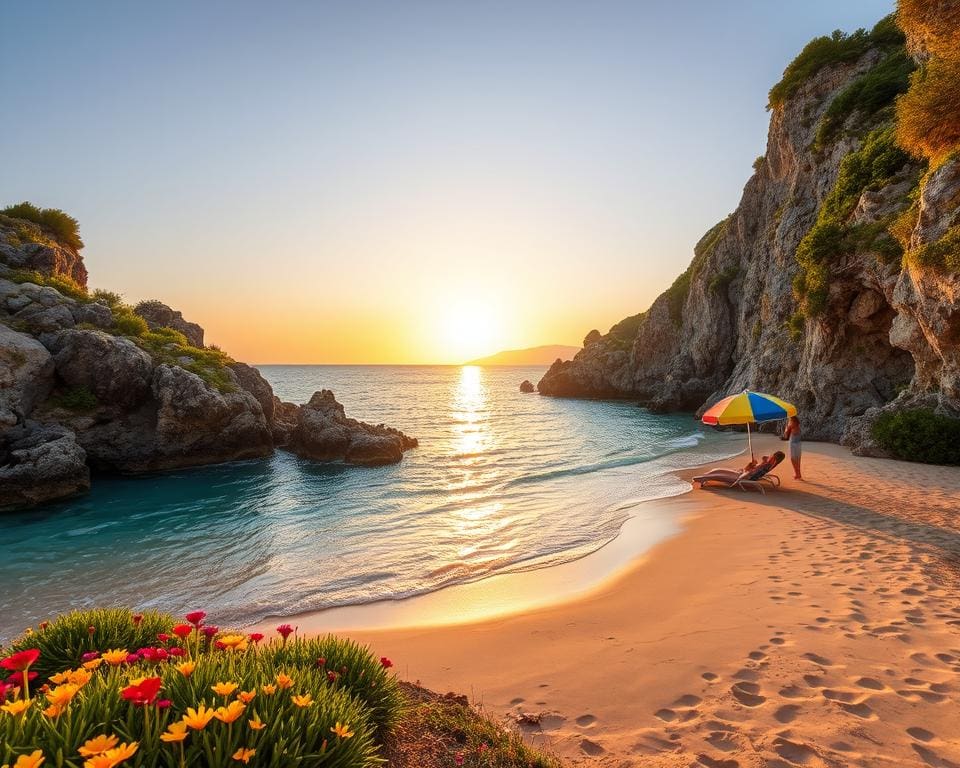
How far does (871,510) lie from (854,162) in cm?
2060

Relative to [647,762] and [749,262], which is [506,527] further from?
[749,262]

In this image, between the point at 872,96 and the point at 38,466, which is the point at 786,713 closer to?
the point at 38,466

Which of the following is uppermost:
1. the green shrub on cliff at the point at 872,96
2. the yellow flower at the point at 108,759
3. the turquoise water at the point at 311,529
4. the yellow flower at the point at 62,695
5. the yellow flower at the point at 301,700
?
the green shrub on cliff at the point at 872,96

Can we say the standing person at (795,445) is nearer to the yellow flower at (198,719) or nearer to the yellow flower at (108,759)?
the yellow flower at (198,719)

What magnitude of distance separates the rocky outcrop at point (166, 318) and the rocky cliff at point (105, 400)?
3.43m

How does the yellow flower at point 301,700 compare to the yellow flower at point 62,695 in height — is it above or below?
below

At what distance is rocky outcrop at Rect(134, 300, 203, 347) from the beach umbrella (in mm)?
32410

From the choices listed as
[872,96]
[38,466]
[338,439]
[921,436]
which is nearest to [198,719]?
[38,466]

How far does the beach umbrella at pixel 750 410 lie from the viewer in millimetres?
14094

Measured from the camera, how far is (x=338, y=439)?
2673 centimetres

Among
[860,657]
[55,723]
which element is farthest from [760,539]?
[55,723]

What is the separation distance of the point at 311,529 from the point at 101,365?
15715 millimetres

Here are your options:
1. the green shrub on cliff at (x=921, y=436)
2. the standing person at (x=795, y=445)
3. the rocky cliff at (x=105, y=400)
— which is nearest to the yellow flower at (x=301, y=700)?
the standing person at (x=795, y=445)

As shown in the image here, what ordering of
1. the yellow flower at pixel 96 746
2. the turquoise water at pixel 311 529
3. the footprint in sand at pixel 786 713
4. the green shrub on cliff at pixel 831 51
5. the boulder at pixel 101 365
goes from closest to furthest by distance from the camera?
1. the yellow flower at pixel 96 746
2. the footprint in sand at pixel 786 713
3. the turquoise water at pixel 311 529
4. the boulder at pixel 101 365
5. the green shrub on cliff at pixel 831 51
